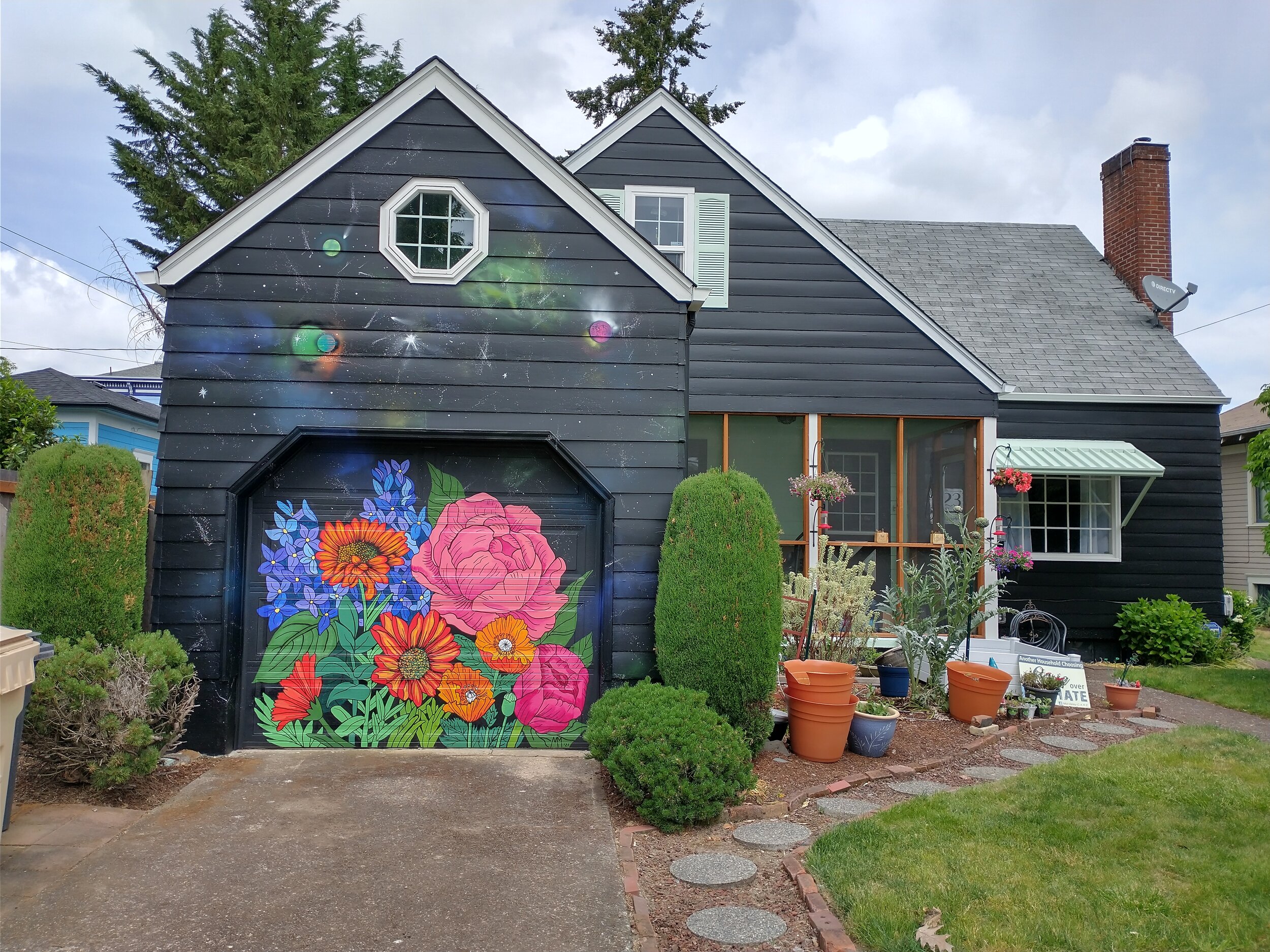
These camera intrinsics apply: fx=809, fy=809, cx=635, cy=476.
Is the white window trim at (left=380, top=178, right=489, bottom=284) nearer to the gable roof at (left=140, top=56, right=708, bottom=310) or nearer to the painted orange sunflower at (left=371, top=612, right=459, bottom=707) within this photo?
the gable roof at (left=140, top=56, right=708, bottom=310)

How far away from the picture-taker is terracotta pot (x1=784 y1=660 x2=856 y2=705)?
233 inches

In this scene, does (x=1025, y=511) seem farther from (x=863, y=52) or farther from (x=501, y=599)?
(x=501, y=599)

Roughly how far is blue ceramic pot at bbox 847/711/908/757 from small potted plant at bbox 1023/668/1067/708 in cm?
241

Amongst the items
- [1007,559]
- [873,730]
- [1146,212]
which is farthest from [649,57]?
[873,730]

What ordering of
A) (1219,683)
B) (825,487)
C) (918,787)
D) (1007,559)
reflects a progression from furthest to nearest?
1. (1219,683)
2. (1007,559)
3. (825,487)
4. (918,787)

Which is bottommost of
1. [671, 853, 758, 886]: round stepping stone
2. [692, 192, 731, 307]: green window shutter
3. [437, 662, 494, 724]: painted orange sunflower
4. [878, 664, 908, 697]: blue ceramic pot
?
[671, 853, 758, 886]: round stepping stone

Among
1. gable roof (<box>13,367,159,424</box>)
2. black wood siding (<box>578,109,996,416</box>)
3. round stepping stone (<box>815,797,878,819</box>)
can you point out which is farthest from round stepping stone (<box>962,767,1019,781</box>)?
gable roof (<box>13,367,159,424</box>)

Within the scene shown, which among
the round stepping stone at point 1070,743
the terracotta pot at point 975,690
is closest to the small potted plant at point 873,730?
the terracotta pot at point 975,690

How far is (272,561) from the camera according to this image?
6.11 meters

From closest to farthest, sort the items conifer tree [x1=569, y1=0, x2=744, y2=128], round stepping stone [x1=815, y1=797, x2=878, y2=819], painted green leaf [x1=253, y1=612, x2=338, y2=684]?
round stepping stone [x1=815, y1=797, x2=878, y2=819], painted green leaf [x1=253, y1=612, x2=338, y2=684], conifer tree [x1=569, y1=0, x2=744, y2=128]

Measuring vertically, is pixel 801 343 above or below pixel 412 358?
above

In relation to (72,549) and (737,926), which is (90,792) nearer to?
(72,549)

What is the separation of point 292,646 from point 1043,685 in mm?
6811

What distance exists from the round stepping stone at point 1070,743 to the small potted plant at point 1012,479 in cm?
284
